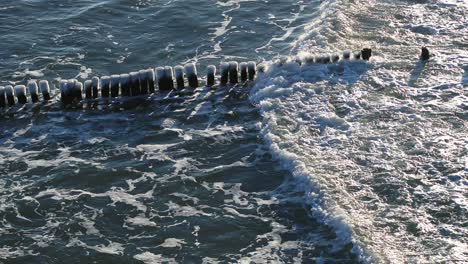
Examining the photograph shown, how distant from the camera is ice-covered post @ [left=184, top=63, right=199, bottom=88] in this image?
2155cm

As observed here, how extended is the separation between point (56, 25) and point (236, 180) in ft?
41.4

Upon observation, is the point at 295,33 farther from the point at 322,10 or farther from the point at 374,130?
the point at 374,130

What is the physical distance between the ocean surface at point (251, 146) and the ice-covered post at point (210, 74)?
44cm

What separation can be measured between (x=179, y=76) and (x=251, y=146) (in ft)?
13.0

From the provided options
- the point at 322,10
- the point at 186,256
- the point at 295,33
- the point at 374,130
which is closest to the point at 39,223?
the point at 186,256

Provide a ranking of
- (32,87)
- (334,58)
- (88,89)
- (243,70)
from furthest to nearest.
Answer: (334,58) → (243,70) → (88,89) → (32,87)

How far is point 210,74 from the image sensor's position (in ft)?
71.4

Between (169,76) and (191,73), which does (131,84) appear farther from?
(191,73)

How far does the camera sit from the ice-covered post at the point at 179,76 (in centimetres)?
2138

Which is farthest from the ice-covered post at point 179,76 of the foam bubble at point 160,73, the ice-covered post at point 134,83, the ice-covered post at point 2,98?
the ice-covered post at point 2,98

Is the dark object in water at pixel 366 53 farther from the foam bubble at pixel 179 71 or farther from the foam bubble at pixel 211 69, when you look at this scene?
the foam bubble at pixel 179 71

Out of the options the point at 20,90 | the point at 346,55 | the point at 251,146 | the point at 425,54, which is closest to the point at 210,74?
the point at 251,146

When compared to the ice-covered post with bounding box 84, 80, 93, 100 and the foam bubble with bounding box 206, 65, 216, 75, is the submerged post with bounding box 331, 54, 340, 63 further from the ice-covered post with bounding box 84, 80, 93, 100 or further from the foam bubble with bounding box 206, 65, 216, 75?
the ice-covered post with bounding box 84, 80, 93, 100

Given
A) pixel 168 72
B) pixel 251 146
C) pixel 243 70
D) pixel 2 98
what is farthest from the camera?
pixel 243 70
